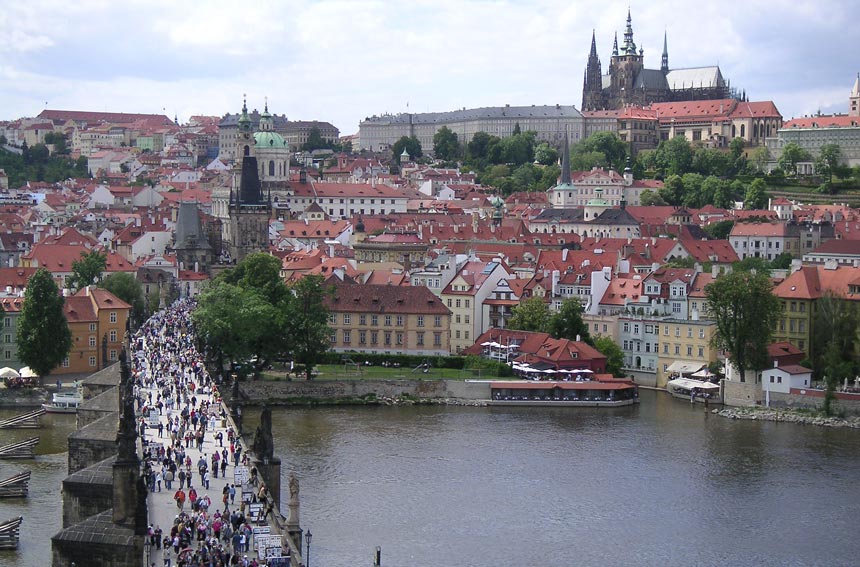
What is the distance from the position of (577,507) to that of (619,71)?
440 ft

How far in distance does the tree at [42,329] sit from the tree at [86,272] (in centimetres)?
1446

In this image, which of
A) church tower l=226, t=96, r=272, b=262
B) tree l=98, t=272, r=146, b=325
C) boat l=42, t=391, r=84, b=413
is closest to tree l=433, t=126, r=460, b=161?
church tower l=226, t=96, r=272, b=262

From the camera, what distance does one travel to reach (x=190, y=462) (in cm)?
2792

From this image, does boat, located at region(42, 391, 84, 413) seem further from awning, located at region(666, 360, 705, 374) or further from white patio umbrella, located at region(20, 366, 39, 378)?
awning, located at region(666, 360, 705, 374)

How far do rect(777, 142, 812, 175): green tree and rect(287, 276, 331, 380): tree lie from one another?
240ft

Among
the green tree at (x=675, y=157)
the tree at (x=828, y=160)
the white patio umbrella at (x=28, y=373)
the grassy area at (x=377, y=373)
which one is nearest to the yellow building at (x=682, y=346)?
the grassy area at (x=377, y=373)

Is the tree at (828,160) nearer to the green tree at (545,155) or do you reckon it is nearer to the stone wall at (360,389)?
the green tree at (545,155)

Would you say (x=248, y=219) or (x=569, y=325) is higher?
(x=248, y=219)

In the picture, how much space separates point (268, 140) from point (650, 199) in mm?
32457

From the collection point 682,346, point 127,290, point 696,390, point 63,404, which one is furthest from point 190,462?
point 127,290

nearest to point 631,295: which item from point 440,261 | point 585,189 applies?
point 440,261

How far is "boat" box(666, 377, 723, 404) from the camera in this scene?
46875 mm

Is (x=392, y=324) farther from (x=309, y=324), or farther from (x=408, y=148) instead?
(x=408, y=148)

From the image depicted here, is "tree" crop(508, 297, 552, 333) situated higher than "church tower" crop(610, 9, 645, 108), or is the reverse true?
"church tower" crop(610, 9, 645, 108)
